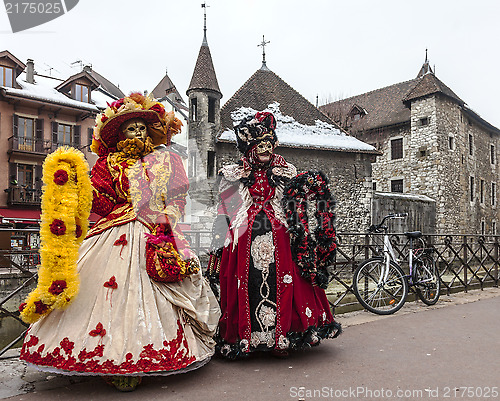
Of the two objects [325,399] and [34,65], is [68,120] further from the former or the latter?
[325,399]

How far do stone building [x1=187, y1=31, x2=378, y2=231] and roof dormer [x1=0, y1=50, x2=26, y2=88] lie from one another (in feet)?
30.1

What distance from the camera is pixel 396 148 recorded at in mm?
27750

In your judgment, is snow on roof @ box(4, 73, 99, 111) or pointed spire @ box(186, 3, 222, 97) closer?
pointed spire @ box(186, 3, 222, 97)

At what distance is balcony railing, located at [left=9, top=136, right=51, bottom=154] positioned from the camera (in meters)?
21.8

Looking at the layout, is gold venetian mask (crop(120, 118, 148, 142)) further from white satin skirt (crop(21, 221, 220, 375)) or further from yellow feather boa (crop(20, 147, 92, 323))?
white satin skirt (crop(21, 221, 220, 375))

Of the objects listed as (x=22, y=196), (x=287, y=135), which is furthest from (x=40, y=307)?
(x=22, y=196)

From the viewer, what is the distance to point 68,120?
2325cm

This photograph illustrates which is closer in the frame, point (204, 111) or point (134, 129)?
point (134, 129)

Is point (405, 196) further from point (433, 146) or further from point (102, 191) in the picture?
point (102, 191)

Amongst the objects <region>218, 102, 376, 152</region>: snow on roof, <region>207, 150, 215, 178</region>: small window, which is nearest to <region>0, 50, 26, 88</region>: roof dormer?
<region>207, 150, 215, 178</region>: small window

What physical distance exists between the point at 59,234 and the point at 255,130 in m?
1.80

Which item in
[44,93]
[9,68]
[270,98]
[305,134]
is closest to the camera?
[305,134]

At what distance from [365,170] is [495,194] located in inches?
689

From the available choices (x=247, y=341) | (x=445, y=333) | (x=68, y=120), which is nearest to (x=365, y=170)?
(x=68, y=120)
